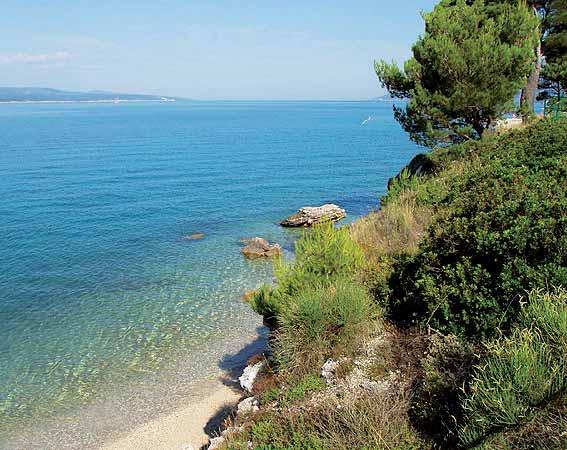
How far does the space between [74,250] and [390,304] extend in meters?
22.1

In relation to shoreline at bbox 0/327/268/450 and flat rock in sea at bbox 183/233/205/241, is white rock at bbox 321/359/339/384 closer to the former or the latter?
shoreline at bbox 0/327/268/450

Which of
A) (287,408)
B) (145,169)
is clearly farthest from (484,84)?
(145,169)

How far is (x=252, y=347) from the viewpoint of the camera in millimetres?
16250

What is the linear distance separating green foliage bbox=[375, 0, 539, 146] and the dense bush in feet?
34.4

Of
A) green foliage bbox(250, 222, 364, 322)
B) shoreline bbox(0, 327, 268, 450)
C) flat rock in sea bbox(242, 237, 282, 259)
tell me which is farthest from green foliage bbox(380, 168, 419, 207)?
shoreline bbox(0, 327, 268, 450)

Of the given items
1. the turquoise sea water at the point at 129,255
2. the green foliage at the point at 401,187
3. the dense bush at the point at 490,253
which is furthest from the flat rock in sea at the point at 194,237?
the dense bush at the point at 490,253

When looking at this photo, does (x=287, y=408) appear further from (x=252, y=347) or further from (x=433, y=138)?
(x=433, y=138)

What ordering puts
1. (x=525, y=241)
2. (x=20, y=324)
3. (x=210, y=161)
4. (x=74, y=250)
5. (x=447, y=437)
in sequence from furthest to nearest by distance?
(x=210, y=161) < (x=74, y=250) < (x=20, y=324) < (x=525, y=241) < (x=447, y=437)

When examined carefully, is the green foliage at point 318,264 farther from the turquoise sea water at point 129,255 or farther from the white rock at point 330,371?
the turquoise sea water at point 129,255

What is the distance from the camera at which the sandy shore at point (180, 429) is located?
1191cm

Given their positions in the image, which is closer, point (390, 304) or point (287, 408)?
point (287, 408)

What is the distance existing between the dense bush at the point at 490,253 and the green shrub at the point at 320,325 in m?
0.83

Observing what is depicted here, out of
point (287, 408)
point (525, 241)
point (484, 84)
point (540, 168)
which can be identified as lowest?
point (287, 408)

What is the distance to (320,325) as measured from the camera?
9297 millimetres
